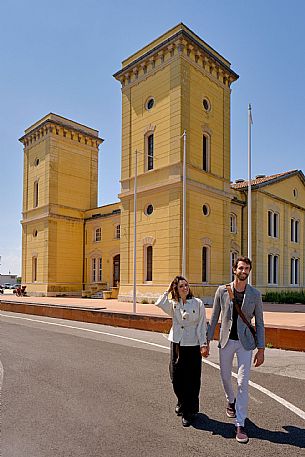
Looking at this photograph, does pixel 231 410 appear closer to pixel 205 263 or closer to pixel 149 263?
pixel 149 263

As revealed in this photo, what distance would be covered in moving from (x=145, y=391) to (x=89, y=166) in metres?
37.2

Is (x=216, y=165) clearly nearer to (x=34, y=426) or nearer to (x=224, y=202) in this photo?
(x=224, y=202)

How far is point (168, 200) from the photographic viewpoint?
25.8 meters

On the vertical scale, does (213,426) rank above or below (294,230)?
below

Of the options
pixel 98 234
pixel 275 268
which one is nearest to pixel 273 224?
pixel 275 268

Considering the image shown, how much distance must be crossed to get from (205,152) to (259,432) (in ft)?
80.0

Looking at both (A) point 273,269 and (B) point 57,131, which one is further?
(B) point 57,131

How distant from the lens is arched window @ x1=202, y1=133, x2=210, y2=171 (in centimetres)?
2798

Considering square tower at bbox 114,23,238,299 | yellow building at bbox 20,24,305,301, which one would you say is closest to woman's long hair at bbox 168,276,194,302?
yellow building at bbox 20,24,305,301

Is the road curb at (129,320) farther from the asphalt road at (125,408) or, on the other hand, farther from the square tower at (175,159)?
the square tower at (175,159)

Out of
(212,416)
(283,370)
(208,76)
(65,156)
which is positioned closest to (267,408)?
(212,416)

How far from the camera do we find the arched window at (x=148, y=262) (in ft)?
88.0

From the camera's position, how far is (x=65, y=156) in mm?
39750

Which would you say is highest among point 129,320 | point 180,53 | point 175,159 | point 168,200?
point 180,53
